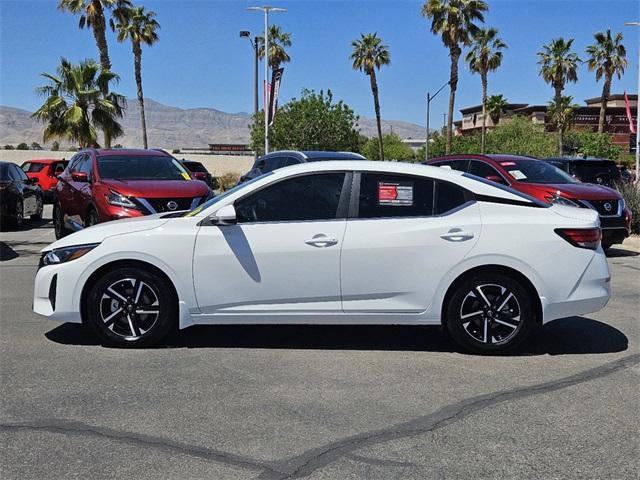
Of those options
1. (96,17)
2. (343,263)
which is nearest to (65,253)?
(343,263)

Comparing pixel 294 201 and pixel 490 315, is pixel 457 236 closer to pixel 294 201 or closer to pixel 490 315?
pixel 490 315

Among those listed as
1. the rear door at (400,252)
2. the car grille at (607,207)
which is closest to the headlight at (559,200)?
the car grille at (607,207)

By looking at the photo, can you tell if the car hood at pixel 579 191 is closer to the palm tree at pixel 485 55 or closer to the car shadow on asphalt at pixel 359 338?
the car shadow on asphalt at pixel 359 338

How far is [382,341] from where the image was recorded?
621cm

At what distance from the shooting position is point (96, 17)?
32.8 meters

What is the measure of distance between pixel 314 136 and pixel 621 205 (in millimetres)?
39120

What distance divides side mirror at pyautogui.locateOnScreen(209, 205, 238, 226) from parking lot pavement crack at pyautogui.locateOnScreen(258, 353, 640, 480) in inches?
87.7

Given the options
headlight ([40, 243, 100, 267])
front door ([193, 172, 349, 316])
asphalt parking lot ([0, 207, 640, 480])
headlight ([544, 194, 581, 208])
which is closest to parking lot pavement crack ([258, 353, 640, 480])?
asphalt parking lot ([0, 207, 640, 480])

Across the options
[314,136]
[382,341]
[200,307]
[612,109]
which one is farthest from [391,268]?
[612,109]

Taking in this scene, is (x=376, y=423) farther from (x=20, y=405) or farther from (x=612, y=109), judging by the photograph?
(x=612, y=109)

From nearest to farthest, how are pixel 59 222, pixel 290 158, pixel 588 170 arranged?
pixel 59 222
pixel 290 158
pixel 588 170

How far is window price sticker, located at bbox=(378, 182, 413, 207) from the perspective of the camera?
5781mm

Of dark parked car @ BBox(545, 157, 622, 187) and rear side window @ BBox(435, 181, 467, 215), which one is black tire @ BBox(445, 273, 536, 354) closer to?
rear side window @ BBox(435, 181, 467, 215)

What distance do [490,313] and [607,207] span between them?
7.14 metres
